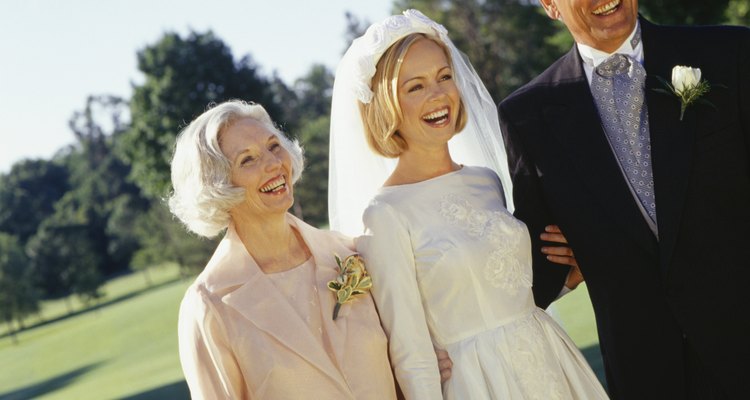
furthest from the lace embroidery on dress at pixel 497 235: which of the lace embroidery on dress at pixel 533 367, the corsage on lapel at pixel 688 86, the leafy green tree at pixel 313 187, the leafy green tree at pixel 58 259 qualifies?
the leafy green tree at pixel 58 259

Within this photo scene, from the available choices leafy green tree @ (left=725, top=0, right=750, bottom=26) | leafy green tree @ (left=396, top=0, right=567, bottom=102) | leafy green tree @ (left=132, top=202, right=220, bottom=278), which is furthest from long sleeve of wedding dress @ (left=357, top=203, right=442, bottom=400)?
leafy green tree @ (left=396, top=0, right=567, bottom=102)

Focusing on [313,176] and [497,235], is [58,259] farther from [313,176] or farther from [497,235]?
[497,235]

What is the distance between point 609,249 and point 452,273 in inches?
28.4

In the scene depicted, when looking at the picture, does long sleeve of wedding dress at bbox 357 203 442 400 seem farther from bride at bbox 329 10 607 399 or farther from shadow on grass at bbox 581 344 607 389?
shadow on grass at bbox 581 344 607 389

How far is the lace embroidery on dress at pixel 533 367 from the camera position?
419 cm

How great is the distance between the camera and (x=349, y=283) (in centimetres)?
407

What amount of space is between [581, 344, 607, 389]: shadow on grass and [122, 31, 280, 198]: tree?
28683 millimetres

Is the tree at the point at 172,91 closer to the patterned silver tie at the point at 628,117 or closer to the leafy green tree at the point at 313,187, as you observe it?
the leafy green tree at the point at 313,187

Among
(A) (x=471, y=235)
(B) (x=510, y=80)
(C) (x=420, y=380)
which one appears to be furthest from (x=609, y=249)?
(B) (x=510, y=80)

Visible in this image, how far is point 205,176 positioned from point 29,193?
257 ft

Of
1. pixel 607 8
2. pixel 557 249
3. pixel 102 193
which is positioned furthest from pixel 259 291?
pixel 102 193

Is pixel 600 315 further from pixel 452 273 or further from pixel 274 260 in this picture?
pixel 274 260

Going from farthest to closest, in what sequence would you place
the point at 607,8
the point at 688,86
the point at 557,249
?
the point at 557,249, the point at 607,8, the point at 688,86

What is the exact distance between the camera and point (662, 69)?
403 centimetres
